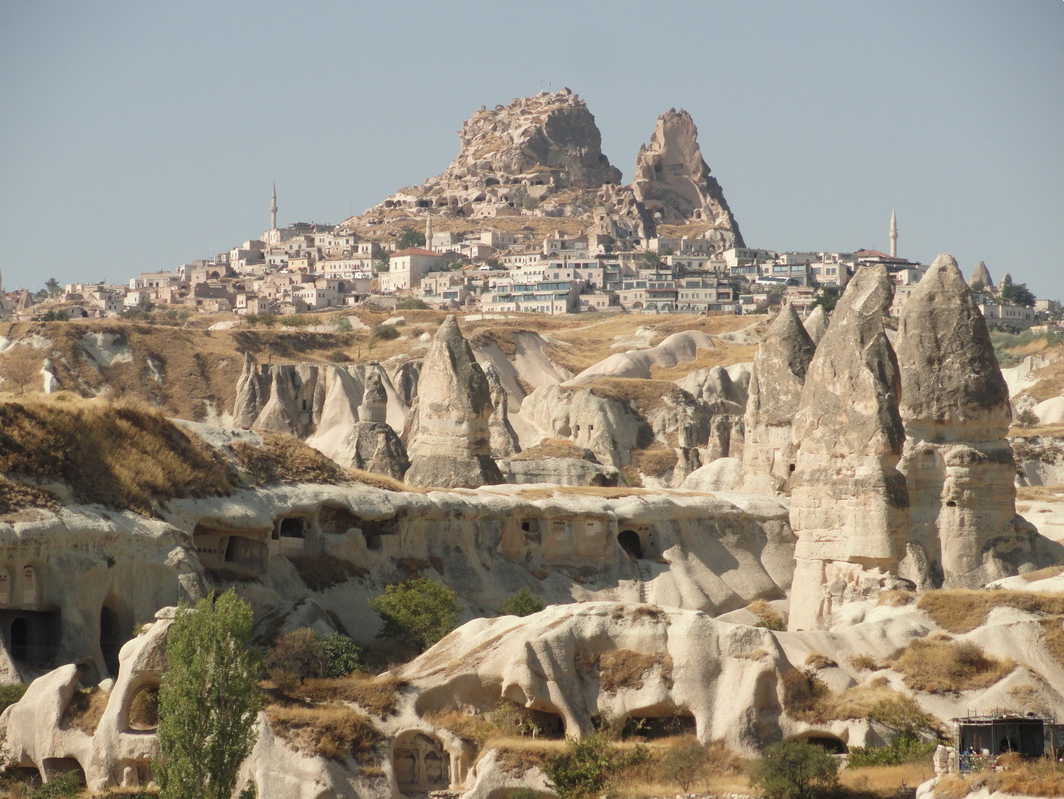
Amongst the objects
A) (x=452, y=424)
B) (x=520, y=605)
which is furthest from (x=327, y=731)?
(x=452, y=424)

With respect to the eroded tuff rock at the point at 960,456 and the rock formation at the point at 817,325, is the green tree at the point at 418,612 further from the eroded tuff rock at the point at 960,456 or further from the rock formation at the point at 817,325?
the rock formation at the point at 817,325

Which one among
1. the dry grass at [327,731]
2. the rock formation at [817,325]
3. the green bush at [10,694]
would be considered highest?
the rock formation at [817,325]

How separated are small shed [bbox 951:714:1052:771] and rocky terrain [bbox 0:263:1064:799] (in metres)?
2.96

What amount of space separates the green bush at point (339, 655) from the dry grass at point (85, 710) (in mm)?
4183

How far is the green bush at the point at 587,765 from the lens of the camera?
87.5ft

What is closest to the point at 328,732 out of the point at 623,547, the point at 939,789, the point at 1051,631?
the point at 939,789

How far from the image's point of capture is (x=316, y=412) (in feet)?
331

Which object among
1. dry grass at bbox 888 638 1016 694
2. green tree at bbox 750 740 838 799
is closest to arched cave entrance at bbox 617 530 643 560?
dry grass at bbox 888 638 1016 694

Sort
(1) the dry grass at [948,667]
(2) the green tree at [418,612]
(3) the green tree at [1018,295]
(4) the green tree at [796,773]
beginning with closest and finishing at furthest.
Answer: (4) the green tree at [796,773] < (1) the dry grass at [948,667] < (2) the green tree at [418,612] < (3) the green tree at [1018,295]

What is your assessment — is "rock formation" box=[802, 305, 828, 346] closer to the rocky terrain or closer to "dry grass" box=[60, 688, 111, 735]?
the rocky terrain

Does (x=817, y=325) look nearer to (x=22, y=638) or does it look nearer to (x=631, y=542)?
(x=631, y=542)

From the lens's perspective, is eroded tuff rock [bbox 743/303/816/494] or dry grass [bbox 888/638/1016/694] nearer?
dry grass [bbox 888/638/1016/694]

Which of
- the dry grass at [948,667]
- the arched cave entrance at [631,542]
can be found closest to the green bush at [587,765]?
the dry grass at [948,667]

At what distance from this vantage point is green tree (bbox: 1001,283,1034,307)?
179 m
